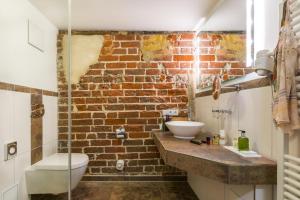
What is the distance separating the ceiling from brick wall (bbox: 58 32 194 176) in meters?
0.24

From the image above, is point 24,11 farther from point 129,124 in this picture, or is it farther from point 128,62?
point 129,124

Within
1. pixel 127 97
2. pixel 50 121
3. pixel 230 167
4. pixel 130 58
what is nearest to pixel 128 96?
pixel 127 97

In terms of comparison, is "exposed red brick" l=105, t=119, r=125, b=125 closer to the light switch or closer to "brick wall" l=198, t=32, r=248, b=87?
"brick wall" l=198, t=32, r=248, b=87

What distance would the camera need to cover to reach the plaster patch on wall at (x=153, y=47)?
3312mm

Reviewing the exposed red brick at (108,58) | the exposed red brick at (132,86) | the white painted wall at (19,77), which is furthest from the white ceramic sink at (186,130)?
the white painted wall at (19,77)

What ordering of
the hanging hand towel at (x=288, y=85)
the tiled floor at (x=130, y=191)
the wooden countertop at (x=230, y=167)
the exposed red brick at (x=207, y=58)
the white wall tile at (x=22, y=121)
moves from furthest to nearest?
the tiled floor at (x=130, y=191), the exposed red brick at (x=207, y=58), the white wall tile at (x=22, y=121), the wooden countertop at (x=230, y=167), the hanging hand towel at (x=288, y=85)

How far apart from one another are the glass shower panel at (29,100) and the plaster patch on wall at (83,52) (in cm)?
28

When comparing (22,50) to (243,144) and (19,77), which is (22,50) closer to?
(19,77)

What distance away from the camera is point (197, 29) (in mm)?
3232

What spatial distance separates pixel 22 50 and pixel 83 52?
1.01 m

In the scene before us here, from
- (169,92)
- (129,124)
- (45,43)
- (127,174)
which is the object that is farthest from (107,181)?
(45,43)

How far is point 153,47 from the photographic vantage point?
3316mm

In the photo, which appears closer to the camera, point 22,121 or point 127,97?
point 22,121

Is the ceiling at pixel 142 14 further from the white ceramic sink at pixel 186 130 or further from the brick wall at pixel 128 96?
the white ceramic sink at pixel 186 130
